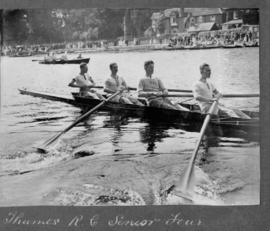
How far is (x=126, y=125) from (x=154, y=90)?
19 centimetres

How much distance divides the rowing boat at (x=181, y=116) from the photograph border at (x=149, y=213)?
74mm

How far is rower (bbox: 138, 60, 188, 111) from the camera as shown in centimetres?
178

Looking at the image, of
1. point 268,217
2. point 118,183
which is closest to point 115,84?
point 118,183

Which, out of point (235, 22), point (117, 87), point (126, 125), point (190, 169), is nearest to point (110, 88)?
point (117, 87)

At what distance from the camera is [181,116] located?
179 centimetres

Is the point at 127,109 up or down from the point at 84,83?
down

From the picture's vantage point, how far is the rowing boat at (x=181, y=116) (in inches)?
69.8

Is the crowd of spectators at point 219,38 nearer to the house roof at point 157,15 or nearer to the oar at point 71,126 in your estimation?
the house roof at point 157,15

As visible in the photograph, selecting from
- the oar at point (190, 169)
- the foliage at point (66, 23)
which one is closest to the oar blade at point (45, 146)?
the foliage at point (66, 23)

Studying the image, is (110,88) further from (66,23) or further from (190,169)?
(190,169)

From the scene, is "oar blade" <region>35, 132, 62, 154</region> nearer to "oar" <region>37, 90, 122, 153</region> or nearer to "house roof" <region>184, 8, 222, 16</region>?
"oar" <region>37, 90, 122, 153</region>

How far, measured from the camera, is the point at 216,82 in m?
1.79
